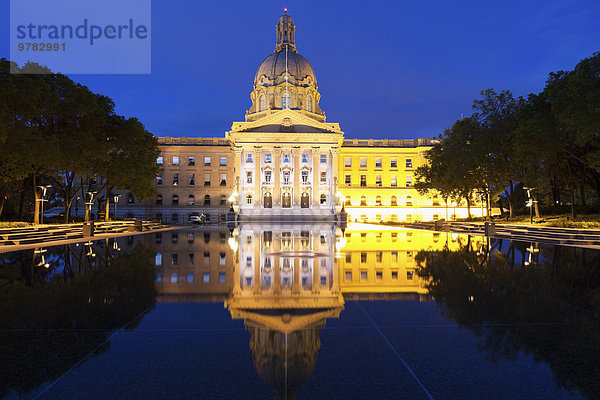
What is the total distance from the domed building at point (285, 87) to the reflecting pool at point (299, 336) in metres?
78.9

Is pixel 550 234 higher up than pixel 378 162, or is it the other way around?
pixel 378 162

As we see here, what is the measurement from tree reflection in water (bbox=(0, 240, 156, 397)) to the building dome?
81.8m

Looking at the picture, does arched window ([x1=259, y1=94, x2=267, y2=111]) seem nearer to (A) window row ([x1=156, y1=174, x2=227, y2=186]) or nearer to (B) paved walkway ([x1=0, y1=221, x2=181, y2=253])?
(A) window row ([x1=156, y1=174, x2=227, y2=186])

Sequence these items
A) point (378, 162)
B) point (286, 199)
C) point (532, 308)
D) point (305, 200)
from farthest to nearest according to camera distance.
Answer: point (378, 162)
point (305, 200)
point (286, 199)
point (532, 308)

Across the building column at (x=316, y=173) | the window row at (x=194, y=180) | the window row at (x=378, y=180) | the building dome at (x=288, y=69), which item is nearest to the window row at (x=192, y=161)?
the window row at (x=194, y=180)

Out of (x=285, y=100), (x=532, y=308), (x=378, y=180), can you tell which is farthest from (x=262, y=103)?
(x=532, y=308)

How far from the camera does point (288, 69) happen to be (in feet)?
292

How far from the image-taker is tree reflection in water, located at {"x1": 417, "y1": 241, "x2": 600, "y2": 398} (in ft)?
15.3

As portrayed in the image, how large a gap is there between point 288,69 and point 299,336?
294 feet

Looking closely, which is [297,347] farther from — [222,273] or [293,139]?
Answer: [293,139]

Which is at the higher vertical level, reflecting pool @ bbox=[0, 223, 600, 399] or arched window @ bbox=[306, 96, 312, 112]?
arched window @ bbox=[306, 96, 312, 112]

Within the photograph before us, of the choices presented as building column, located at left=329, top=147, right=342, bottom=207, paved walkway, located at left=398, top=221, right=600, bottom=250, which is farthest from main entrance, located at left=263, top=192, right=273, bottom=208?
paved walkway, located at left=398, top=221, right=600, bottom=250

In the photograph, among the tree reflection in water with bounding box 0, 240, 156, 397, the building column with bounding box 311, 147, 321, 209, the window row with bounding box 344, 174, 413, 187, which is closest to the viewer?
the tree reflection in water with bounding box 0, 240, 156, 397

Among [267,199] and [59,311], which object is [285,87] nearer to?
[267,199]
